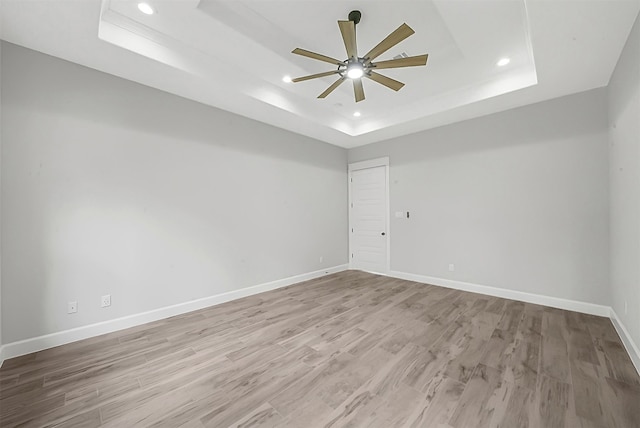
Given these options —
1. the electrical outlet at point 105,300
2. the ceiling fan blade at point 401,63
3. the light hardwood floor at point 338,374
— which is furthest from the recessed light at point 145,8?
the light hardwood floor at point 338,374

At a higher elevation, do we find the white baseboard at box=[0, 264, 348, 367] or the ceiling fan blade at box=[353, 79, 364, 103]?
the ceiling fan blade at box=[353, 79, 364, 103]

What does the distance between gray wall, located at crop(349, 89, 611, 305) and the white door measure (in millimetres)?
397

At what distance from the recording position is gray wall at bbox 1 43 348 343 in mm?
2383

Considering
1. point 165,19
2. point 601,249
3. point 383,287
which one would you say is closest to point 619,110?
point 601,249

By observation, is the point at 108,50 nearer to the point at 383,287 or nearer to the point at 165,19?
the point at 165,19

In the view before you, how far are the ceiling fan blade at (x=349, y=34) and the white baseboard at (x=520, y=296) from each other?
398cm

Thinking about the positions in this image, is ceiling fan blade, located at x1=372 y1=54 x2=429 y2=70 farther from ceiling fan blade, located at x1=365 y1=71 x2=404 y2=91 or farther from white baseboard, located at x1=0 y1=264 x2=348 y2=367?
white baseboard, located at x1=0 y1=264 x2=348 y2=367

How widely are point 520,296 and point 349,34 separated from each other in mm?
4239

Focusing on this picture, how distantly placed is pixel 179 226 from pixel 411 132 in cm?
442

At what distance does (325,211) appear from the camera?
543 cm

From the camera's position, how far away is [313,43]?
9.21 ft

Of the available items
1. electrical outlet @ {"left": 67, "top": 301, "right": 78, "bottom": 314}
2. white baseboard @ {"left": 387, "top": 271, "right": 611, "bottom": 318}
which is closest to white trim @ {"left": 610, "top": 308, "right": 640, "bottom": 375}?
white baseboard @ {"left": 387, "top": 271, "right": 611, "bottom": 318}

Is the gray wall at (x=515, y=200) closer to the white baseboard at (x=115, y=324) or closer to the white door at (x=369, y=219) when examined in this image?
the white door at (x=369, y=219)

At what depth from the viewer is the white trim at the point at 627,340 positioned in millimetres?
2072
